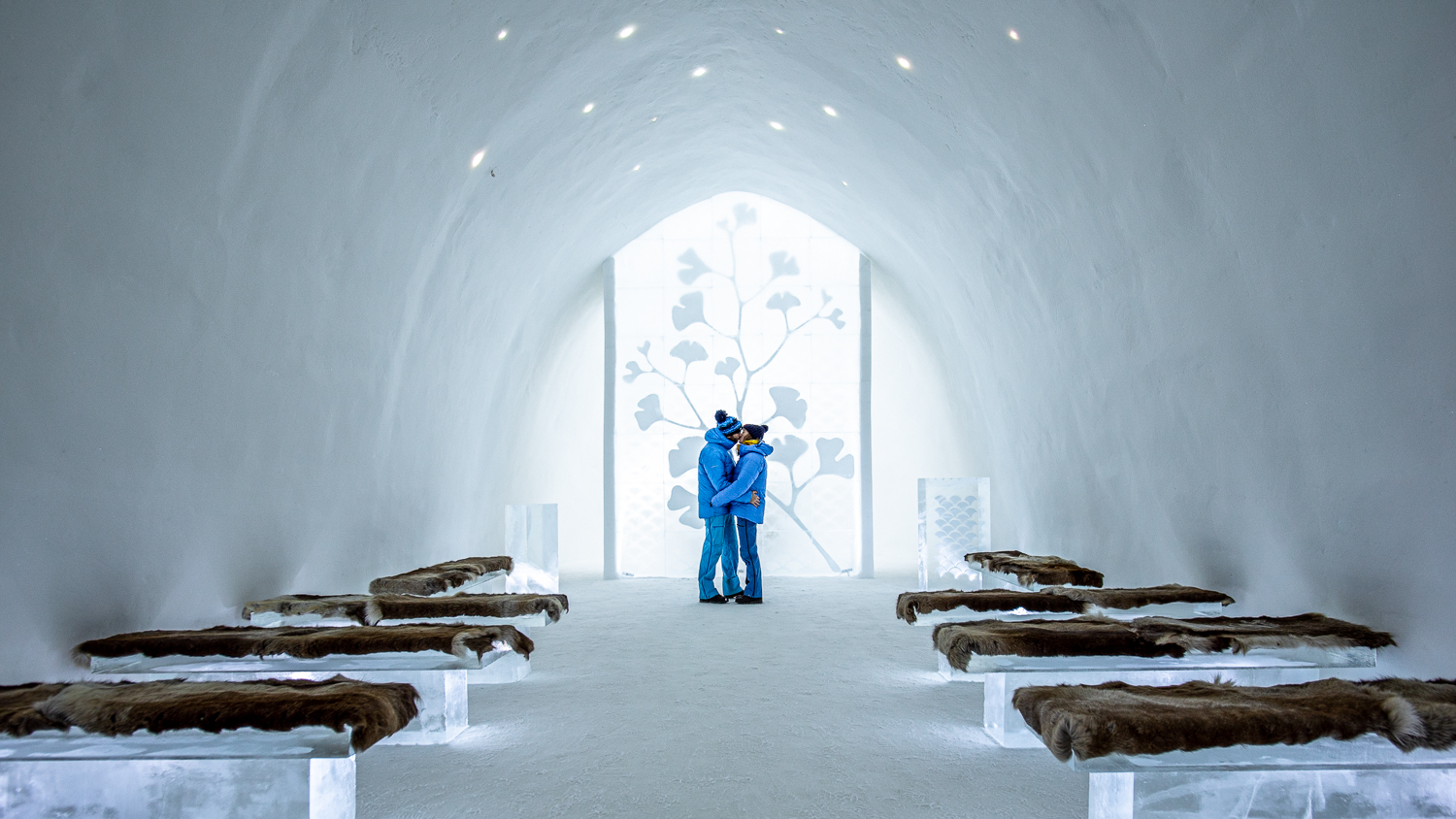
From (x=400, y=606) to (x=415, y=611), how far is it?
3.8 inches

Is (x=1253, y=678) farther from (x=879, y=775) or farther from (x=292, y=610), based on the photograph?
(x=292, y=610)

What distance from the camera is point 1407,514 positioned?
10.8 ft

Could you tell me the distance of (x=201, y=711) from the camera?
8.25ft

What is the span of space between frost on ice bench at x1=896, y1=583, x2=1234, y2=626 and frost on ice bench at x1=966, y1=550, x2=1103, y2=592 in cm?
36

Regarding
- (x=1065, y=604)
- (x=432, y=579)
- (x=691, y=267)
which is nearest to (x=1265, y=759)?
(x=1065, y=604)

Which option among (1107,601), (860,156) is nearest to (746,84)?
(860,156)

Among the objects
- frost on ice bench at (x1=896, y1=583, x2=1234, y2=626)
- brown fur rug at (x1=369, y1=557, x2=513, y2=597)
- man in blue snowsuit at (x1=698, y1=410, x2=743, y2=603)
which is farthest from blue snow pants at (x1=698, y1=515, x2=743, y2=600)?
frost on ice bench at (x1=896, y1=583, x2=1234, y2=626)

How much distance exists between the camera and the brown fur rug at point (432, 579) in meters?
5.32

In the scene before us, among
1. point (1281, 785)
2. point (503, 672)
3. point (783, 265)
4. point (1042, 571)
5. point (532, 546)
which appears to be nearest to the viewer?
point (1281, 785)

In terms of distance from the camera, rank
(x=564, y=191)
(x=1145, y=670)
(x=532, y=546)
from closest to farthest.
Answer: (x=1145, y=670) < (x=532, y=546) < (x=564, y=191)

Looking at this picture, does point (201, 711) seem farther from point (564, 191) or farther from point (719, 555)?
point (564, 191)

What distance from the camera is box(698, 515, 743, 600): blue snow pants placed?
807cm

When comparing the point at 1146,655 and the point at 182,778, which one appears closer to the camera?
the point at 182,778

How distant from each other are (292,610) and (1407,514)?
13.7ft
